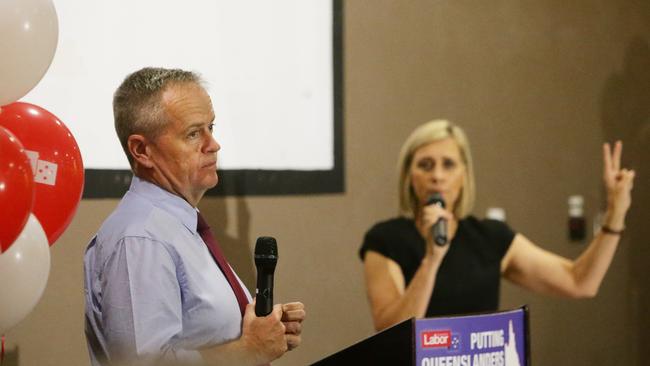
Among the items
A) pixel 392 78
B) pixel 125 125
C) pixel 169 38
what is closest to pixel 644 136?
pixel 392 78

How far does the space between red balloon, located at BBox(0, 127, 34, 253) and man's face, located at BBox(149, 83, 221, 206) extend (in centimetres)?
63

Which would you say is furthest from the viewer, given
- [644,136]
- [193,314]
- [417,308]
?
[644,136]

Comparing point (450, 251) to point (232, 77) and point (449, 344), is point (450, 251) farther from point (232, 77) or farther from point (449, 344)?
point (449, 344)

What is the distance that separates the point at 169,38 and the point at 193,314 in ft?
3.28

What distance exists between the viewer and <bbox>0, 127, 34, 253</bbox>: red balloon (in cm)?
167

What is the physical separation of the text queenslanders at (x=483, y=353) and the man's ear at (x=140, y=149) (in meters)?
0.90

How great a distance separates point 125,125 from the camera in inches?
92.7

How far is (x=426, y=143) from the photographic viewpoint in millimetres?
3561

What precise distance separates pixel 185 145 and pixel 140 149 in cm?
12

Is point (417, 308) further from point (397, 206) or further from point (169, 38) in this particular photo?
point (169, 38)

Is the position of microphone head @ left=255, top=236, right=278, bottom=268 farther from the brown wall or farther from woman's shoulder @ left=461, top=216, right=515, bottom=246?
woman's shoulder @ left=461, top=216, right=515, bottom=246

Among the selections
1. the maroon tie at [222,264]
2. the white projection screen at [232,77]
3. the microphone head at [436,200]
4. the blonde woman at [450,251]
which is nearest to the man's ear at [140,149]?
the maroon tie at [222,264]

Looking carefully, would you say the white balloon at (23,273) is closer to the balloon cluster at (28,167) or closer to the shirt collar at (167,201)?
the balloon cluster at (28,167)

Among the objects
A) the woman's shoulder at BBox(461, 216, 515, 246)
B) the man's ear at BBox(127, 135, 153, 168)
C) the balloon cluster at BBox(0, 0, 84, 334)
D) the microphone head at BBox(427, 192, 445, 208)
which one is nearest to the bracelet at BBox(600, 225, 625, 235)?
the woman's shoulder at BBox(461, 216, 515, 246)
